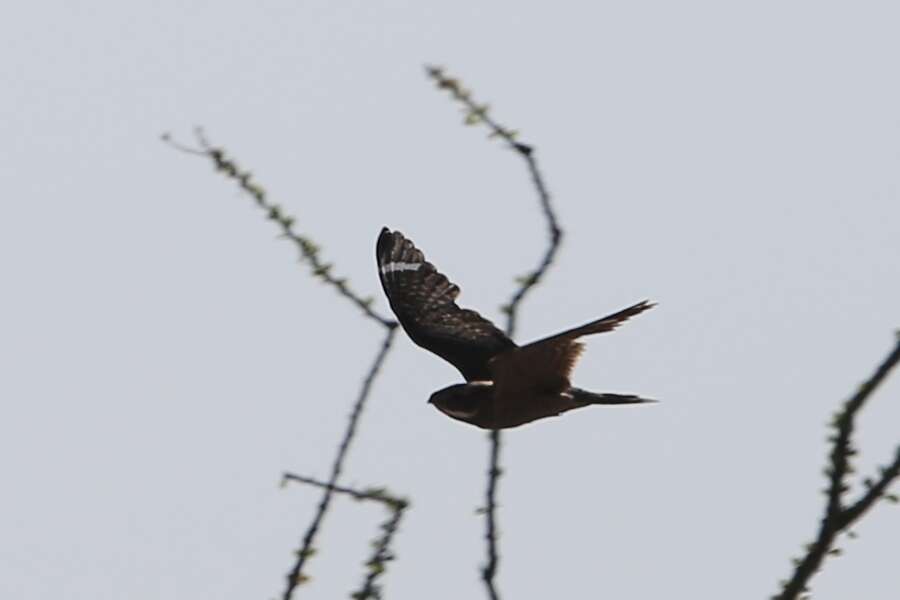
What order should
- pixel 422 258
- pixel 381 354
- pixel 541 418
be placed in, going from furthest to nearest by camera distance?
pixel 422 258 → pixel 541 418 → pixel 381 354

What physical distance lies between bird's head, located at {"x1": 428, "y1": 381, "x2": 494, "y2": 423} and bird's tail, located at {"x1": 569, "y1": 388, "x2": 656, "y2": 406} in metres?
0.37

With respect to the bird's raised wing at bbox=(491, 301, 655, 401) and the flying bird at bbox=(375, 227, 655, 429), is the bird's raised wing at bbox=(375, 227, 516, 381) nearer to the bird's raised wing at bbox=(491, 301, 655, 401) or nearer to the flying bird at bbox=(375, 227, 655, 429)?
the flying bird at bbox=(375, 227, 655, 429)

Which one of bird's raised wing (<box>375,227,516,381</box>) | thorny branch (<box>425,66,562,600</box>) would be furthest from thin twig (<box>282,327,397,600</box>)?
bird's raised wing (<box>375,227,516,381</box>)

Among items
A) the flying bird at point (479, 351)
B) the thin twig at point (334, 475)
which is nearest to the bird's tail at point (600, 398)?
the flying bird at point (479, 351)

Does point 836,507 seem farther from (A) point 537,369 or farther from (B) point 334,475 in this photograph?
(A) point 537,369

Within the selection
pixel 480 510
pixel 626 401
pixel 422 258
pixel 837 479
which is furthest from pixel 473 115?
pixel 422 258

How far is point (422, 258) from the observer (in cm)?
955

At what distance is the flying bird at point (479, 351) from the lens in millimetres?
7070

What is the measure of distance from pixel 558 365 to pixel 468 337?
1.59 meters

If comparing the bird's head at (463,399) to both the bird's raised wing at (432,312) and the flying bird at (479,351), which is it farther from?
the bird's raised wing at (432,312)

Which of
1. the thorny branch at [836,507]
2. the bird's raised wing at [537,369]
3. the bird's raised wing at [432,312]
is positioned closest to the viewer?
the thorny branch at [836,507]

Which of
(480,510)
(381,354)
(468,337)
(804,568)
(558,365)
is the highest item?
(468,337)

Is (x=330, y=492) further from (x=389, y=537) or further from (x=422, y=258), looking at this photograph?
(x=422, y=258)

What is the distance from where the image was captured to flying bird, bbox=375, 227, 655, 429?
7070 millimetres
